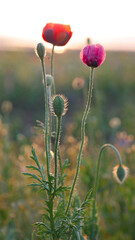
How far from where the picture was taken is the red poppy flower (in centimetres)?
131

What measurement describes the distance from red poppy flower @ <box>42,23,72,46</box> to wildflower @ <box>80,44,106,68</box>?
0.41 feet

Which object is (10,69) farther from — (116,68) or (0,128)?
(0,128)

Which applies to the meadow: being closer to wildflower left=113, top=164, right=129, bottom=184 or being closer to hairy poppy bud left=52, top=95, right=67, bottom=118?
wildflower left=113, top=164, right=129, bottom=184

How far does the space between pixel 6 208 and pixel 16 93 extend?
210 inches

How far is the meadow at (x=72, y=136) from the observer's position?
2.65 metres

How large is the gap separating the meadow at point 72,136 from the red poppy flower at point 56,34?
656mm

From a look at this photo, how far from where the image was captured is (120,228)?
2.68 metres

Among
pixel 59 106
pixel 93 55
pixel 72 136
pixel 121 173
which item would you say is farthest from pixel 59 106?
pixel 72 136

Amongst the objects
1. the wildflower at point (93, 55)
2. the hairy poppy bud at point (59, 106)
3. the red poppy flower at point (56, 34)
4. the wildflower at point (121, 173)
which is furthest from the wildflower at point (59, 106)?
the wildflower at point (121, 173)

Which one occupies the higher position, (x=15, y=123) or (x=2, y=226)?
(x=15, y=123)

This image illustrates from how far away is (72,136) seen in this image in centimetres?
404

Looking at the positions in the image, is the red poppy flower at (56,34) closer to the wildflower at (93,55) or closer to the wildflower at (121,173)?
the wildflower at (93,55)

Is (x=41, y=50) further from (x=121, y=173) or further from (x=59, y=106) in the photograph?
(x=121, y=173)

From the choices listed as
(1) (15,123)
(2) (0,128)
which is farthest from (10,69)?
(2) (0,128)
